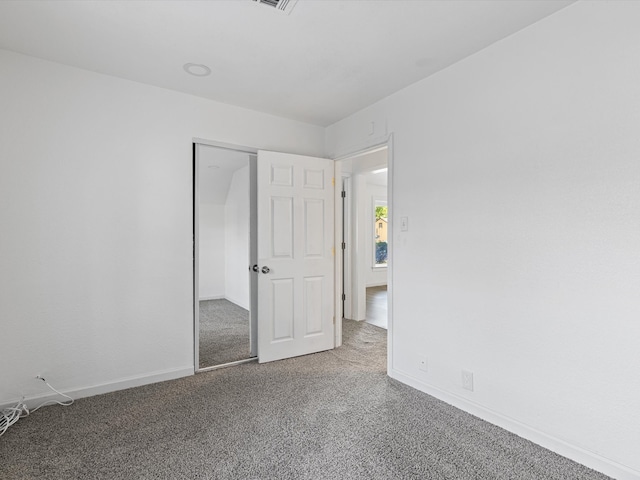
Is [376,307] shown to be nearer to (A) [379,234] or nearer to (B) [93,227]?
(A) [379,234]

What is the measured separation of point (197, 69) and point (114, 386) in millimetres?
2581

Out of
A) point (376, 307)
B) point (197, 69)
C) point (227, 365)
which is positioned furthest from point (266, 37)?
point (376, 307)

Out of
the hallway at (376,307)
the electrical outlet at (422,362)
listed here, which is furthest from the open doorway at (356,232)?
the electrical outlet at (422,362)

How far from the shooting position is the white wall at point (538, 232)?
1676mm

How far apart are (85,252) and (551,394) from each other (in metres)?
3.31

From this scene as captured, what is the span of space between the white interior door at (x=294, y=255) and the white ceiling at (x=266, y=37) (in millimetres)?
904

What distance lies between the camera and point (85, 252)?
8.41ft

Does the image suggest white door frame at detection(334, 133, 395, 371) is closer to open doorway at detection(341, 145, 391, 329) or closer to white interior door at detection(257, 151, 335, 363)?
white interior door at detection(257, 151, 335, 363)

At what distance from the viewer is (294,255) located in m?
3.47

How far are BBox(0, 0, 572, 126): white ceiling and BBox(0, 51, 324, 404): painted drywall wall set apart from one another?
26cm

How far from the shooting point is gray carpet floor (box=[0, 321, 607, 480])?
5.71ft

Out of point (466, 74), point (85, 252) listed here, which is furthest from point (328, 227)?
point (85, 252)

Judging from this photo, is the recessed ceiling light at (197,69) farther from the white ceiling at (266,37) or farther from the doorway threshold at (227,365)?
the doorway threshold at (227,365)

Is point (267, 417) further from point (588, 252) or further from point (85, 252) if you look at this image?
point (588, 252)
